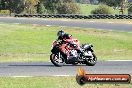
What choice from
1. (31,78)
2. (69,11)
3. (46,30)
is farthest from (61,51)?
(69,11)

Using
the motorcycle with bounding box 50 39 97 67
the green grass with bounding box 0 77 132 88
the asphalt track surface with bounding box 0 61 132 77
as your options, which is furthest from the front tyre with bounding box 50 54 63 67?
the green grass with bounding box 0 77 132 88

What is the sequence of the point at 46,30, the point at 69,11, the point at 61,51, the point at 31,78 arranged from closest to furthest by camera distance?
the point at 31,78, the point at 61,51, the point at 46,30, the point at 69,11

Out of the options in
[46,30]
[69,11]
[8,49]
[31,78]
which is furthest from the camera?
[69,11]

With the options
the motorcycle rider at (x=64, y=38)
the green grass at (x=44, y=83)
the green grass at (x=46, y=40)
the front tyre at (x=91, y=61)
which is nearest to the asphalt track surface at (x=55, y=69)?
the front tyre at (x=91, y=61)

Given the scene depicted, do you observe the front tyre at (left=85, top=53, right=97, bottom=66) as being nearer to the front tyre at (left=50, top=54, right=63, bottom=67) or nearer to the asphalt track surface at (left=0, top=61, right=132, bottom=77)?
the asphalt track surface at (left=0, top=61, right=132, bottom=77)

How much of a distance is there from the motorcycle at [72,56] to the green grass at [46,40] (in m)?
10.1

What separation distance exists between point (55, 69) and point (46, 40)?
19093 millimetres

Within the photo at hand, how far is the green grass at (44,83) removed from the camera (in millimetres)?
12438

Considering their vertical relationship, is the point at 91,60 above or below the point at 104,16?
above

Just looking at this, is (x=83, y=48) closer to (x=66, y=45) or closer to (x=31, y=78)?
Result: (x=66, y=45)

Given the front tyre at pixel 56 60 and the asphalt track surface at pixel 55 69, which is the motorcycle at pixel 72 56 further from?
the asphalt track surface at pixel 55 69

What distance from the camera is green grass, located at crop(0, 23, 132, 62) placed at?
30781 millimetres

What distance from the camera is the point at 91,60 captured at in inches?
719

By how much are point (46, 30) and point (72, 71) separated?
25.4 metres
